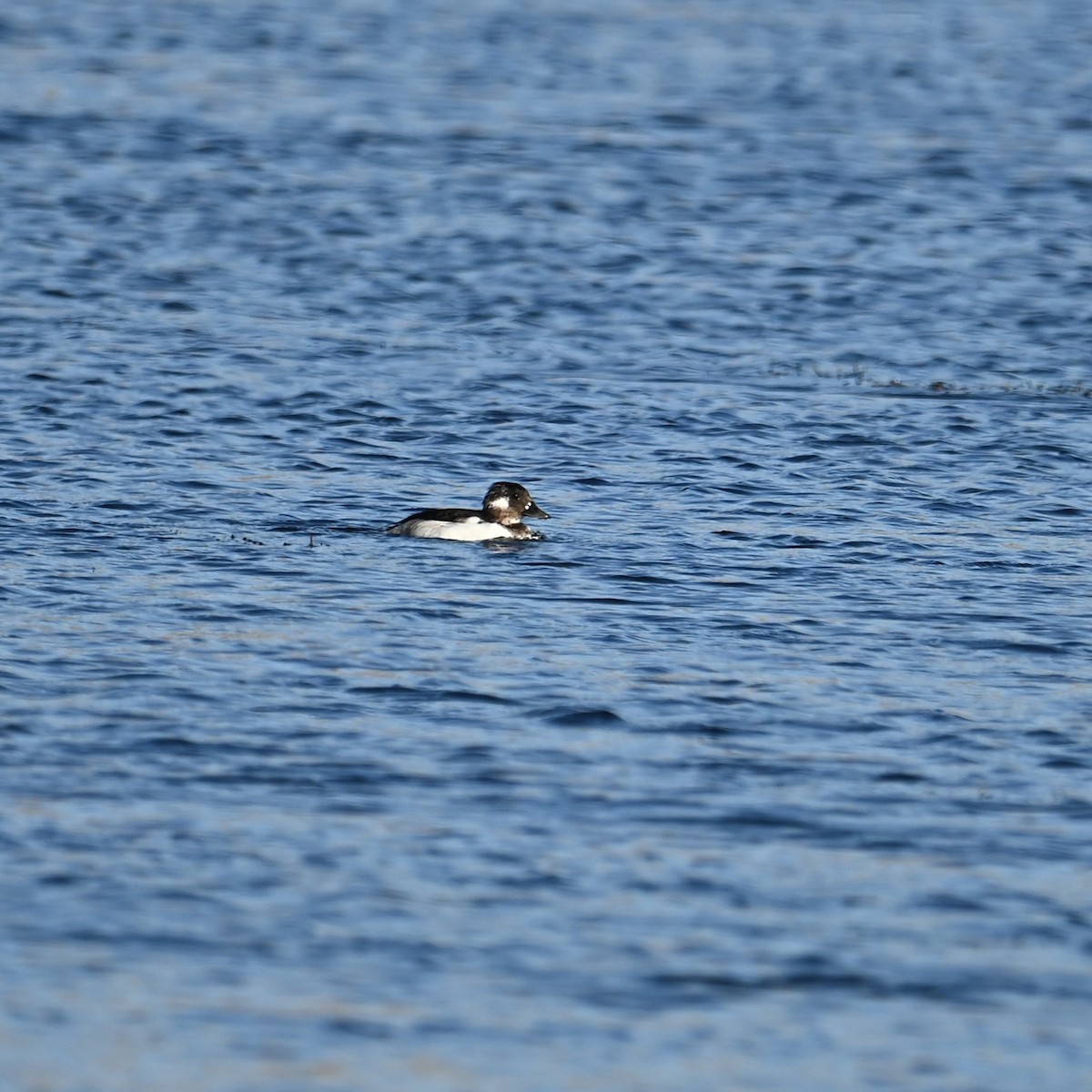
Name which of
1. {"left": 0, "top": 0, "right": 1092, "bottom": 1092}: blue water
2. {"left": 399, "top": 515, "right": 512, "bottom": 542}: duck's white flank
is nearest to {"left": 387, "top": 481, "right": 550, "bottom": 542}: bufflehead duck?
{"left": 399, "top": 515, "right": 512, "bottom": 542}: duck's white flank

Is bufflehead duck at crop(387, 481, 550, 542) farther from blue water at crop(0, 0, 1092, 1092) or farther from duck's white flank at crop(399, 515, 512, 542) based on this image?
blue water at crop(0, 0, 1092, 1092)

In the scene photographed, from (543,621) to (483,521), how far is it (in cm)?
197

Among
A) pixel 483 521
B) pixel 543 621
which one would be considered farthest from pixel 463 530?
pixel 543 621

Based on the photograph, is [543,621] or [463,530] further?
[463,530]

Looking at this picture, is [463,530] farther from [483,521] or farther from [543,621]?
[543,621]

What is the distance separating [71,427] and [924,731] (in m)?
10.7

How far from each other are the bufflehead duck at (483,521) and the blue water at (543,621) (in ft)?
0.48

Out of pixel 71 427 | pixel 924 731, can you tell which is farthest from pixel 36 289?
pixel 924 731

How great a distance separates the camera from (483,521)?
57.2ft

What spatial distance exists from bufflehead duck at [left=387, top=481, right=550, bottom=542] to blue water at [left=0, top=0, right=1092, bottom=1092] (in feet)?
0.48

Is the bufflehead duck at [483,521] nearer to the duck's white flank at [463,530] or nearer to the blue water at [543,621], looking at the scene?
the duck's white flank at [463,530]

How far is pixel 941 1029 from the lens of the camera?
970 centimetres

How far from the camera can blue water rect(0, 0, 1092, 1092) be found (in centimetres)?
984

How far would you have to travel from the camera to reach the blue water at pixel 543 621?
32.3ft
